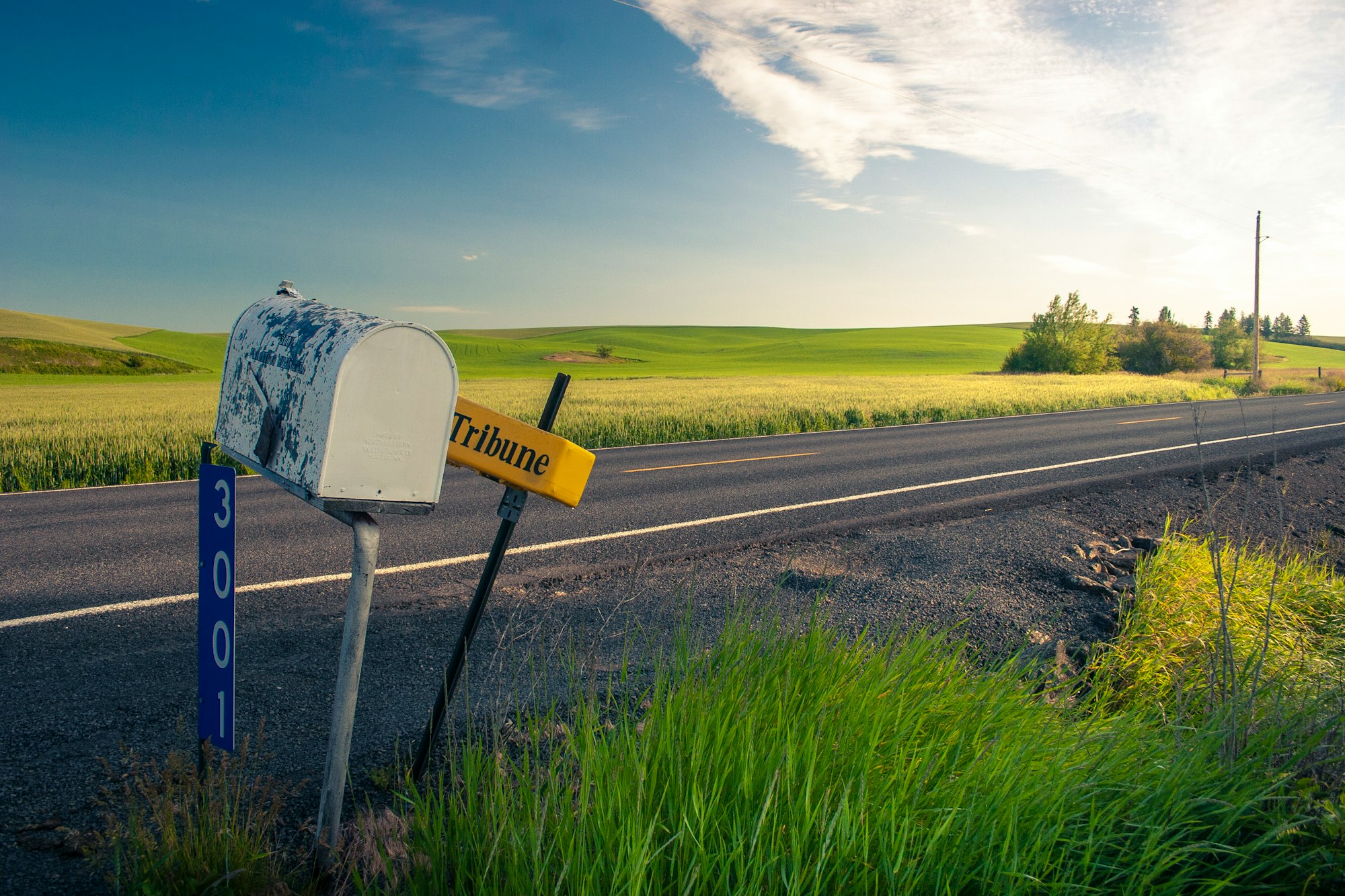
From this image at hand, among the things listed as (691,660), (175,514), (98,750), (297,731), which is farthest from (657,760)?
(175,514)


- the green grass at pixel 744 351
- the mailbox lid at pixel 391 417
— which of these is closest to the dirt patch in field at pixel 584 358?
the green grass at pixel 744 351

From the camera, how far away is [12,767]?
8.21 ft

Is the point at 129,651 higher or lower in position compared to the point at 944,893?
lower

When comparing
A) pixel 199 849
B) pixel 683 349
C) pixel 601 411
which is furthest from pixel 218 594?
pixel 683 349

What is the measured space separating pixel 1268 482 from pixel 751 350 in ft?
268

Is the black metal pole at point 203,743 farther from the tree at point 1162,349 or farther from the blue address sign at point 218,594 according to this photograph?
the tree at point 1162,349

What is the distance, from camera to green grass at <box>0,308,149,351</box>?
5369 cm

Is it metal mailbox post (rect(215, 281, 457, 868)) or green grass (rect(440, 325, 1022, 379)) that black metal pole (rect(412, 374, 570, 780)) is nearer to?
metal mailbox post (rect(215, 281, 457, 868))

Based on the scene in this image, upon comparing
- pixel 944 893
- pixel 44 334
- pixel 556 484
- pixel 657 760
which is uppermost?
pixel 44 334

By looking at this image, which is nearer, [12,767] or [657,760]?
[657,760]

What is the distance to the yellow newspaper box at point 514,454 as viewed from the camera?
185 cm

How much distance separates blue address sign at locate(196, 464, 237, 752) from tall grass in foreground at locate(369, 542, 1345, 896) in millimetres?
564

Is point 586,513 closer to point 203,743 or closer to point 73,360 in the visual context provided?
point 203,743

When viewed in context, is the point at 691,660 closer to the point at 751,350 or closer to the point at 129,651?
the point at 129,651
